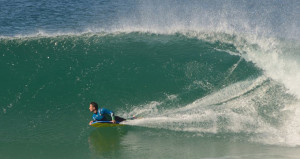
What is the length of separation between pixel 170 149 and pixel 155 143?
568mm

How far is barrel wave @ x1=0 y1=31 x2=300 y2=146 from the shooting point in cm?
1131

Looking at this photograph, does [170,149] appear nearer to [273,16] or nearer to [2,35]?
[2,35]

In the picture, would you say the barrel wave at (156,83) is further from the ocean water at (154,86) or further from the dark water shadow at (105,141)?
the dark water shadow at (105,141)

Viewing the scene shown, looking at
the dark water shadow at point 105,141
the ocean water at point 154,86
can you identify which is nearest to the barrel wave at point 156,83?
the ocean water at point 154,86

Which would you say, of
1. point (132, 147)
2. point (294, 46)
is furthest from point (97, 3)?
point (132, 147)

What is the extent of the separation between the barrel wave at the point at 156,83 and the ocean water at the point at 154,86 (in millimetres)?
39

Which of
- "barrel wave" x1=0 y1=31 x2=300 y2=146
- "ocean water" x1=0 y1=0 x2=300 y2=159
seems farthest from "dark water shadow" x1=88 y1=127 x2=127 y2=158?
"barrel wave" x1=0 y1=31 x2=300 y2=146

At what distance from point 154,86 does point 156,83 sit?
0.70 feet

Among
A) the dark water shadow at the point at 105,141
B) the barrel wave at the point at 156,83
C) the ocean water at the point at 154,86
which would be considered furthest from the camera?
the barrel wave at the point at 156,83

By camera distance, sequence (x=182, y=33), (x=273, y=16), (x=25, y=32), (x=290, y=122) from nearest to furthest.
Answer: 1. (x=290, y=122)
2. (x=182, y=33)
3. (x=25, y=32)
4. (x=273, y=16)

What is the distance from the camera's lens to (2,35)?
17.8 m

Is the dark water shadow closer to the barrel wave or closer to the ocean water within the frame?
the ocean water

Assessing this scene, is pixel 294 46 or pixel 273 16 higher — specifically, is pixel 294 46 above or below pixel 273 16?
below

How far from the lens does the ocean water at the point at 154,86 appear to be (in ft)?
34.9
